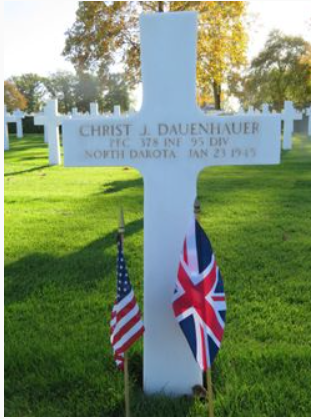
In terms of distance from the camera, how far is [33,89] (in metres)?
58.6

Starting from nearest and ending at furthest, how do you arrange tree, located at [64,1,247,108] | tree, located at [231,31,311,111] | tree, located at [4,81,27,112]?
tree, located at [64,1,247,108] → tree, located at [231,31,311,111] → tree, located at [4,81,27,112]

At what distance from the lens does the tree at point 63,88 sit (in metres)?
48.9

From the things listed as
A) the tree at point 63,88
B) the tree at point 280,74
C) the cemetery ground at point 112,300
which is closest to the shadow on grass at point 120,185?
the cemetery ground at point 112,300

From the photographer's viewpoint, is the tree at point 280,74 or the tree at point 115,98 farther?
the tree at point 115,98

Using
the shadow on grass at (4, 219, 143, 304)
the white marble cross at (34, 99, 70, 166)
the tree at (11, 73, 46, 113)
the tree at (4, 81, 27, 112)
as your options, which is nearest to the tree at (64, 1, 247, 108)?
the white marble cross at (34, 99, 70, 166)

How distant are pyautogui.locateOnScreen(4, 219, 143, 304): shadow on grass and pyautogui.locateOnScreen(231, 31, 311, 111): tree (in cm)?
3358

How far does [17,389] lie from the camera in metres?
2.59

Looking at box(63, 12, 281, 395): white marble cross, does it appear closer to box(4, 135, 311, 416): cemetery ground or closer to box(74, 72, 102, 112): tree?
box(4, 135, 311, 416): cemetery ground

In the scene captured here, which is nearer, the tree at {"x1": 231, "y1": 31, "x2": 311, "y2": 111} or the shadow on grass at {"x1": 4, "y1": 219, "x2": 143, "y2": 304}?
the shadow on grass at {"x1": 4, "y1": 219, "x2": 143, "y2": 304}

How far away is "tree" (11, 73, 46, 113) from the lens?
5719 centimetres

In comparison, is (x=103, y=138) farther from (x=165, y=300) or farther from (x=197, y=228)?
(x=165, y=300)

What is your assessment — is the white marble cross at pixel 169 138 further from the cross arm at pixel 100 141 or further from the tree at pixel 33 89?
the tree at pixel 33 89

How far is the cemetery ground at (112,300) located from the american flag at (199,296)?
0.43 metres

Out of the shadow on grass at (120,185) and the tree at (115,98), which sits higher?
the tree at (115,98)
